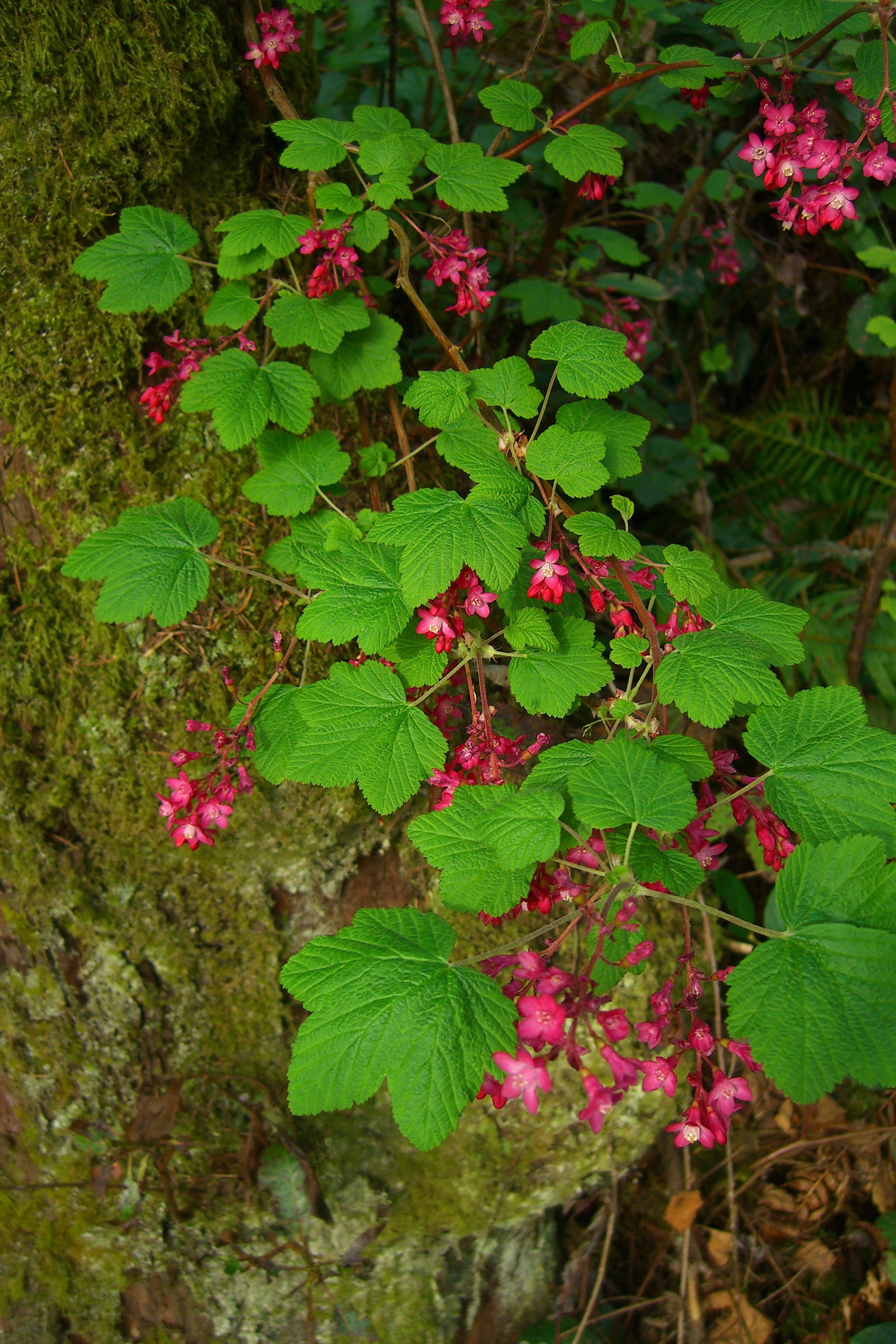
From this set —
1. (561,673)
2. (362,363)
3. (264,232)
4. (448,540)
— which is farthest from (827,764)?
(264,232)

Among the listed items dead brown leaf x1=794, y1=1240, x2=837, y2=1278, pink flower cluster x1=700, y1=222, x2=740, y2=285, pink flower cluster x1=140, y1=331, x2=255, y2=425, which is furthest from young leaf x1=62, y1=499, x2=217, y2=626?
dead brown leaf x1=794, y1=1240, x2=837, y2=1278

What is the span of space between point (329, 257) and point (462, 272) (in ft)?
0.99

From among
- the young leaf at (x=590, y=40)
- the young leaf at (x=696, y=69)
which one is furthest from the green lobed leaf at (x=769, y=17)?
the young leaf at (x=590, y=40)

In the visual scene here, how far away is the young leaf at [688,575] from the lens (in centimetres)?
137

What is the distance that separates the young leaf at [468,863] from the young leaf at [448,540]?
13.3 inches

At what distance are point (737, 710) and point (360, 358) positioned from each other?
1.09m

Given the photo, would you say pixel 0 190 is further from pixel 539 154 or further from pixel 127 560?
pixel 539 154

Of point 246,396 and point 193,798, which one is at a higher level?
point 246,396

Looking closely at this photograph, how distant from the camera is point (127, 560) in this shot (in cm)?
160

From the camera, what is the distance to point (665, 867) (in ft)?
3.87

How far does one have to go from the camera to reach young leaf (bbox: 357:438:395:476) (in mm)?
1812

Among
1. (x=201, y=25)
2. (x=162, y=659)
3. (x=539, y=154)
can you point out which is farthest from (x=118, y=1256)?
(x=539, y=154)

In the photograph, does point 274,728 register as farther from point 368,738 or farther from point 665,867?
point 665,867

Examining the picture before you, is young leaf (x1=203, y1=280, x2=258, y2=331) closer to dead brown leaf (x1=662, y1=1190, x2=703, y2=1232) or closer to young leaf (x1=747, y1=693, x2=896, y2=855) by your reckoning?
young leaf (x1=747, y1=693, x2=896, y2=855)
